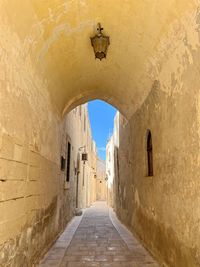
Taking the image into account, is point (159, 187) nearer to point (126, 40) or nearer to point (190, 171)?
point (190, 171)

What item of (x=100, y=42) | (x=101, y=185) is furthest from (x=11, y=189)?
(x=101, y=185)

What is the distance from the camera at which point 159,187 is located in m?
→ 4.11

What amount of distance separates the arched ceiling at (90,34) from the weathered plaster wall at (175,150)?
0.27 m

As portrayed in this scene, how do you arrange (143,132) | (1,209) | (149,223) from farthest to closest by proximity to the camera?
(143,132)
(149,223)
(1,209)

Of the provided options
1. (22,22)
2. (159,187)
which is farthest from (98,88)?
(22,22)

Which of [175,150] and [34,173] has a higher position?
[175,150]

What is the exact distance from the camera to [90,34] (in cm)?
398

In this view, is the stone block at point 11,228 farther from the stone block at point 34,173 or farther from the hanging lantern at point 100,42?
the hanging lantern at point 100,42

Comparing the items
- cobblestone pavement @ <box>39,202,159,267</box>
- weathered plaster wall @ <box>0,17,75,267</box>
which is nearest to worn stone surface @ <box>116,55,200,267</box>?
cobblestone pavement @ <box>39,202,159,267</box>

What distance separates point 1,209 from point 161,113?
2.82m

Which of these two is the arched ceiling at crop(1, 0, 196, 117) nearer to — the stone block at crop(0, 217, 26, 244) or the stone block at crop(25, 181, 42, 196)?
the stone block at crop(25, 181, 42, 196)

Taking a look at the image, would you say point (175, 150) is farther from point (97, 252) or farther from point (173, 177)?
point (97, 252)

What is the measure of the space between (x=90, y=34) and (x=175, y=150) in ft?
7.84

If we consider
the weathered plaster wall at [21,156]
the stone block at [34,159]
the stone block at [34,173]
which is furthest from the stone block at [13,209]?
the stone block at [34,159]
